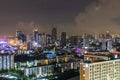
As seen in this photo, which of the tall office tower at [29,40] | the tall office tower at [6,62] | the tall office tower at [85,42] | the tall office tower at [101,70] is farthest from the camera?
the tall office tower at [29,40]

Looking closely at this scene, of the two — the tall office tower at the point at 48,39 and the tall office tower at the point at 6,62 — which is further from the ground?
the tall office tower at the point at 48,39

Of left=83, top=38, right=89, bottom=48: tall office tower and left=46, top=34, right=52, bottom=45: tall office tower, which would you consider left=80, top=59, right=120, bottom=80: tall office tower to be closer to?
left=83, top=38, right=89, bottom=48: tall office tower

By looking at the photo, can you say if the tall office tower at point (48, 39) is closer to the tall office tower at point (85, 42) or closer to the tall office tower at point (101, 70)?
the tall office tower at point (85, 42)

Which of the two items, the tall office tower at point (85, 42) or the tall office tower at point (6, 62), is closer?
the tall office tower at point (6, 62)

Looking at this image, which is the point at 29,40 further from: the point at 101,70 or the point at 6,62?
the point at 101,70

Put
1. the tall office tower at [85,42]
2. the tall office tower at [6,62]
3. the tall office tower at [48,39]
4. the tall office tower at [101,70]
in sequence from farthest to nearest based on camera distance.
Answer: the tall office tower at [48,39] < the tall office tower at [85,42] < the tall office tower at [6,62] < the tall office tower at [101,70]

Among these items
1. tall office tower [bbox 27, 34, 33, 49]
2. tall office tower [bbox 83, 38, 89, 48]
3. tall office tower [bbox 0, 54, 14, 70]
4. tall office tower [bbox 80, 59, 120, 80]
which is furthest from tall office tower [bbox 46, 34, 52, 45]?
tall office tower [bbox 80, 59, 120, 80]

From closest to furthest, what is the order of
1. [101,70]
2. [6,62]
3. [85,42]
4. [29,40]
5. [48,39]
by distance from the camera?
[101,70] → [6,62] → [85,42] → [29,40] → [48,39]

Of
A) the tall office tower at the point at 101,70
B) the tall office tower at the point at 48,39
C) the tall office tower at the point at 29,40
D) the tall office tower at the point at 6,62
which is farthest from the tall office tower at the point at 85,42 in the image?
the tall office tower at the point at 101,70

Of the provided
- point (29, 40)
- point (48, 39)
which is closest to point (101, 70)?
point (29, 40)
